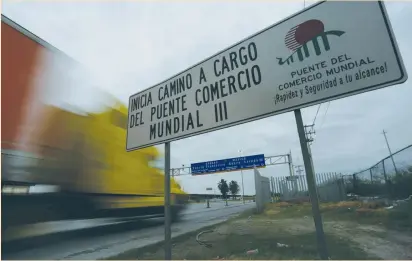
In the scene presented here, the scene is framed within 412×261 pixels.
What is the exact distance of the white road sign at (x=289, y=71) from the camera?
1.79 m

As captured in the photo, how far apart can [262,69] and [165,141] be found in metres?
1.36

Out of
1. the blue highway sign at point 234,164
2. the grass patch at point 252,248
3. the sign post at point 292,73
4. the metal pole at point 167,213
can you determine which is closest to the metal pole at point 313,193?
the sign post at point 292,73

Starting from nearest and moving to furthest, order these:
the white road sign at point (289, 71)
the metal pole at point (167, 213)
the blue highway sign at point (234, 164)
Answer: the white road sign at point (289, 71), the metal pole at point (167, 213), the blue highway sign at point (234, 164)

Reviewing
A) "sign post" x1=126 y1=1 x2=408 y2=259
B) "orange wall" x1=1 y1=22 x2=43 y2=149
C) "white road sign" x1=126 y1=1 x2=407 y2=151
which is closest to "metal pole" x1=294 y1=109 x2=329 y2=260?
"sign post" x1=126 y1=1 x2=408 y2=259

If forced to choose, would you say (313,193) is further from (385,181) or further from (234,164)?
(234,164)

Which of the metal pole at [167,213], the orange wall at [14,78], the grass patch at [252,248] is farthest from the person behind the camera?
the orange wall at [14,78]

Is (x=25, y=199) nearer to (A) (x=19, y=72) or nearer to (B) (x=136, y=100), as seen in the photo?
(A) (x=19, y=72)

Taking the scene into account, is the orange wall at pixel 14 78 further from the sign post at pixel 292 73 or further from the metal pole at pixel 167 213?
the metal pole at pixel 167 213

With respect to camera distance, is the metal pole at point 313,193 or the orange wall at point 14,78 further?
the orange wall at point 14,78

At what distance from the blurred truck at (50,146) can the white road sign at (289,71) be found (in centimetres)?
309

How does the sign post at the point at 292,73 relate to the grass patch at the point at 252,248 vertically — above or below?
above

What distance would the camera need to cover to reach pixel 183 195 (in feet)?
40.1

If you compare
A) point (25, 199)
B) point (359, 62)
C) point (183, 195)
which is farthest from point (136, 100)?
point (183, 195)

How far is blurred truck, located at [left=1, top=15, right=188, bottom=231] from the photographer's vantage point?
4398 mm
